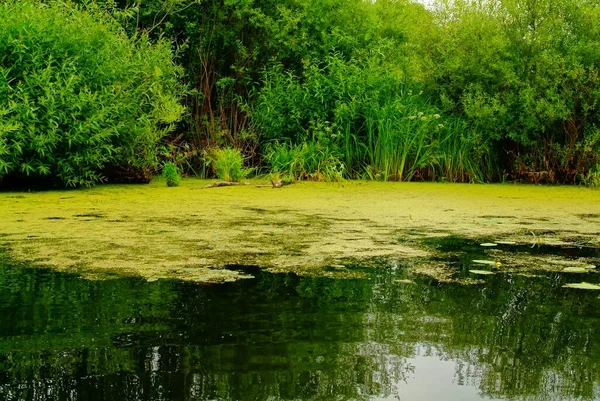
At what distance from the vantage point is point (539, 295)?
8.37ft

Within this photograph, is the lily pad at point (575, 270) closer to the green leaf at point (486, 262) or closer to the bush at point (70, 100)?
the green leaf at point (486, 262)

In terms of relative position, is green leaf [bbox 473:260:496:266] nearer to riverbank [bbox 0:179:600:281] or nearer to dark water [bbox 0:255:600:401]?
riverbank [bbox 0:179:600:281]

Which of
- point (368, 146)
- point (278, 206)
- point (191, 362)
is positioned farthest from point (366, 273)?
point (368, 146)

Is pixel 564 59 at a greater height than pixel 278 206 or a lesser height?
greater

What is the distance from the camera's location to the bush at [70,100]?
20.0 ft

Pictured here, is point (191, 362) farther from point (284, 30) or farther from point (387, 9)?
point (387, 9)

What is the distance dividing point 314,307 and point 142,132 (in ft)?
16.7

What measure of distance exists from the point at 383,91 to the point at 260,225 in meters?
4.66

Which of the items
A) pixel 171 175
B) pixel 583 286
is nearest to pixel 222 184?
pixel 171 175

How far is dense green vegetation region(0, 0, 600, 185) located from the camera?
785 cm

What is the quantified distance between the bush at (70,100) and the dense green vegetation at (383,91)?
9cm

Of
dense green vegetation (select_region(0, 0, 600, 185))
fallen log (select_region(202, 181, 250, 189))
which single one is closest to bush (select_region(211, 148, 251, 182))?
fallen log (select_region(202, 181, 250, 189))

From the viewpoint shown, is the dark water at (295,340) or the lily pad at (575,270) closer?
the dark water at (295,340)

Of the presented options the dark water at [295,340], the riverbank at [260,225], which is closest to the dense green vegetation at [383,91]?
the riverbank at [260,225]
